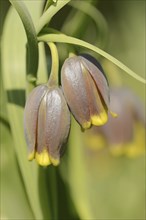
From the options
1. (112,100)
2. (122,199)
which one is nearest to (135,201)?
(122,199)

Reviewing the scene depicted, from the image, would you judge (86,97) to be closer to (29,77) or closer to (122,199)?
(29,77)

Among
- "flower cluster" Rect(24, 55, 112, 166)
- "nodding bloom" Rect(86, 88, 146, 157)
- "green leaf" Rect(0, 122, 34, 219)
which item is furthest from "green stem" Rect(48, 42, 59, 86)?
"nodding bloom" Rect(86, 88, 146, 157)

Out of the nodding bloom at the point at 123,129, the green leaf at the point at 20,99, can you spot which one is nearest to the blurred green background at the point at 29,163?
the green leaf at the point at 20,99

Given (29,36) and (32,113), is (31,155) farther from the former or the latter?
(29,36)

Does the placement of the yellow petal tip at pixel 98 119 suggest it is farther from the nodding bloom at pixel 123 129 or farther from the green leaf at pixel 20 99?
the nodding bloom at pixel 123 129

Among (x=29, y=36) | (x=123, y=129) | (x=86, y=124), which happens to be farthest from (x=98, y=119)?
(x=123, y=129)

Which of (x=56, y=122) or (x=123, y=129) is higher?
(x=56, y=122)

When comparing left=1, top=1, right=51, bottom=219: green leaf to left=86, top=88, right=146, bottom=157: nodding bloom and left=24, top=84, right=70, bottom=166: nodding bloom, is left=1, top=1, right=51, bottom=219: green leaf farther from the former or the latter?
left=86, top=88, right=146, bottom=157: nodding bloom
